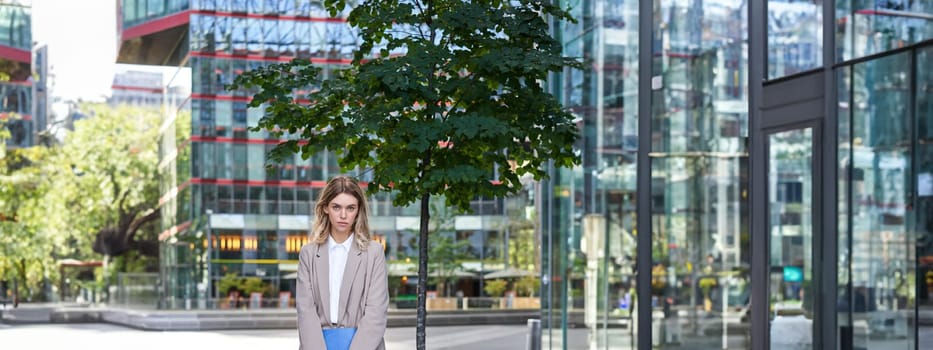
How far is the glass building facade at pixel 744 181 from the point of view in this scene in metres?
11.5

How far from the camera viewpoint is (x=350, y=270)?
631 centimetres

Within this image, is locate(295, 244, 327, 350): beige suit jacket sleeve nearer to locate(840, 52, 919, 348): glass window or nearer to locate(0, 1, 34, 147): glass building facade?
locate(840, 52, 919, 348): glass window

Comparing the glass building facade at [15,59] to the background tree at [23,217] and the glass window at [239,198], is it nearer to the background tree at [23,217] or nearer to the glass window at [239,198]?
the background tree at [23,217]

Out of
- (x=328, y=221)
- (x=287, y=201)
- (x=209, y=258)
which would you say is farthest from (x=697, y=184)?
(x=287, y=201)

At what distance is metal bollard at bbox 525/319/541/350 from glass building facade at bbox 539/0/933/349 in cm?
97

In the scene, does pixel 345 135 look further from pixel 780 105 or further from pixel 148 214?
pixel 148 214

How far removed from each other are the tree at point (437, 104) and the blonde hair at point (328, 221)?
3816mm

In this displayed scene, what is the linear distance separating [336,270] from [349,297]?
0.13m

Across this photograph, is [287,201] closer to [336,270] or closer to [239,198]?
[239,198]

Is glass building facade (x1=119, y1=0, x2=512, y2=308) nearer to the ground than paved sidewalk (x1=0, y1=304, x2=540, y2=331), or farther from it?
farther from it

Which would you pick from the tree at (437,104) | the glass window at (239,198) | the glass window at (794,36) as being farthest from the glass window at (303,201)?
the tree at (437,104)

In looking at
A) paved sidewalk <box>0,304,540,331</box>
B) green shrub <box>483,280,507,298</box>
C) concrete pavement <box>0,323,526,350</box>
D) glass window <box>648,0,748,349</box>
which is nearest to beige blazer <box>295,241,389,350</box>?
glass window <box>648,0,748,349</box>

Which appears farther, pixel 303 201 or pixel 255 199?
pixel 303 201

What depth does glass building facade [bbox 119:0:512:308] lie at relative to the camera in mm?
63562
